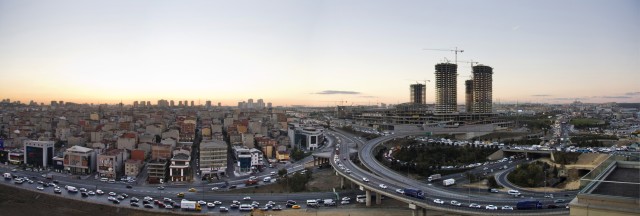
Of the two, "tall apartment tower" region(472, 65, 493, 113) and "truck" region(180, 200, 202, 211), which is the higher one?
"tall apartment tower" region(472, 65, 493, 113)

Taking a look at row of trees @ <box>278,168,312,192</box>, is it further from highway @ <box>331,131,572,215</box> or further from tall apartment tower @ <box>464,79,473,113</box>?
tall apartment tower @ <box>464,79,473,113</box>

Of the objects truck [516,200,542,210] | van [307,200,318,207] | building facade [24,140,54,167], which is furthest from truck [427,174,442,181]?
building facade [24,140,54,167]

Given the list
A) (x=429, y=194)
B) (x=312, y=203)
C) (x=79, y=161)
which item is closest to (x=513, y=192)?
(x=429, y=194)

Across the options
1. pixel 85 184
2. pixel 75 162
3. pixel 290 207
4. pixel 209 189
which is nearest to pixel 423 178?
pixel 290 207

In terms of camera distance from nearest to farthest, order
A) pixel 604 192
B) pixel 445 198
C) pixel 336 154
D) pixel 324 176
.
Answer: pixel 604 192 → pixel 445 198 → pixel 324 176 → pixel 336 154

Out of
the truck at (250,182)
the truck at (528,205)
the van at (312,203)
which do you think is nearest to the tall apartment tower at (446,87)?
the truck at (250,182)

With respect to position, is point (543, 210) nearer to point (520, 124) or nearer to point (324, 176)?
point (324, 176)

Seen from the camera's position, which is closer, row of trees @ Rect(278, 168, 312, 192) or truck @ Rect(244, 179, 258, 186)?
row of trees @ Rect(278, 168, 312, 192)
